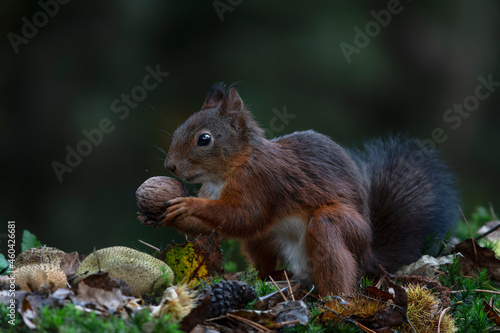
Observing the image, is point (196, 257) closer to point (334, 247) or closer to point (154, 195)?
point (154, 195)

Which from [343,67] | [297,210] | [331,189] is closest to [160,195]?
[297,210]

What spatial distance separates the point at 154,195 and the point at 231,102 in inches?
23.8

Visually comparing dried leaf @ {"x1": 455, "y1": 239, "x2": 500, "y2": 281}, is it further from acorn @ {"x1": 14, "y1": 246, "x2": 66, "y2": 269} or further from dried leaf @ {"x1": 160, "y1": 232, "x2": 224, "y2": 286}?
acorn @ {"x1": 14, "y1": 246, "x2": 66, "y2": 269}

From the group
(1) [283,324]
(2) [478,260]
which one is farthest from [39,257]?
(2) [478,260]

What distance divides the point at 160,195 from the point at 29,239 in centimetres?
72

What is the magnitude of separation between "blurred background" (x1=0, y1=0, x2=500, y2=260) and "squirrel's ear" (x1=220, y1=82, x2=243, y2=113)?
1.61m

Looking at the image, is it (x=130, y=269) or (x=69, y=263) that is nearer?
(x=130, y=269)

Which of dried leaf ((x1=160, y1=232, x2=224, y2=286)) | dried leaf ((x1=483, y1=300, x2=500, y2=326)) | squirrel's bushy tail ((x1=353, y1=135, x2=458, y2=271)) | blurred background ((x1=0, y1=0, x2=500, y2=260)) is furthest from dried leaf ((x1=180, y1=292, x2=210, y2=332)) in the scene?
blurred background ((x1=0, y1=0, x2=500, y2=260))

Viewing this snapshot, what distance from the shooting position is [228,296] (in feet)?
5.61

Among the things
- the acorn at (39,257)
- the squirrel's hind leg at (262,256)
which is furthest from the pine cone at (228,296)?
the squirrel's hind leg at (262,256)

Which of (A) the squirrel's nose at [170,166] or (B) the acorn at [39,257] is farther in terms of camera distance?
(A) the squirrel's nose at [170,166]

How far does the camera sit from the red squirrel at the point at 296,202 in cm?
238

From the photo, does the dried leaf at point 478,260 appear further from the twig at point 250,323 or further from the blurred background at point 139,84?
the blurred background at point 139,84

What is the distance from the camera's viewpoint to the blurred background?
4348mm
